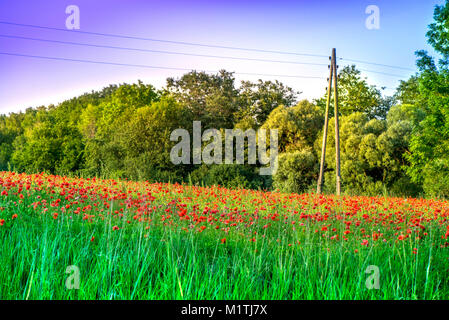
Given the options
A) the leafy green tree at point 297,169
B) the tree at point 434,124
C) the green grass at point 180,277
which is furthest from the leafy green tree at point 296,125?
the green grass at point 180,277

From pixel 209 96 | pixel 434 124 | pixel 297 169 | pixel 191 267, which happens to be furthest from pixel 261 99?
pixel 191 267

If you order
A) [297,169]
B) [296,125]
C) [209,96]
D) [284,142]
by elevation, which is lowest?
[297,169]

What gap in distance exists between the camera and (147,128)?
73.6ft

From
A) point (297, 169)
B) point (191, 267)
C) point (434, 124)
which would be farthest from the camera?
point (297, 169)

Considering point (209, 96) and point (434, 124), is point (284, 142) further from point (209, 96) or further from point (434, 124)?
point (434, 124)

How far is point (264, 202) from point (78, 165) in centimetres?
1648

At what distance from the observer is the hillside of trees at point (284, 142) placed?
Result: 18.5m

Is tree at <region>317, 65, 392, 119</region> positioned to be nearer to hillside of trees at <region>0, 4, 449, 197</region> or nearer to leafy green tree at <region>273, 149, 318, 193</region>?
hillside of trees at <region>0, 4, 449, 197</region>

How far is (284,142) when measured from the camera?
23609 mm

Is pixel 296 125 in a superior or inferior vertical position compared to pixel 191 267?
superior

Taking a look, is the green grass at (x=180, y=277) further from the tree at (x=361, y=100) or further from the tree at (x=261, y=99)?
the tree at (x=361, y=100)

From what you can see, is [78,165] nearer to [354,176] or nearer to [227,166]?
[227,166]

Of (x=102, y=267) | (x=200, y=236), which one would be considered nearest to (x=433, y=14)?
(x=200, y=236)

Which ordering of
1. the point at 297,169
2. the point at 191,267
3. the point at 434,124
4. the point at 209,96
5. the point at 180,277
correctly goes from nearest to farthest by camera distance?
the point at 180,277 → the point at 191,267 → the point at 434,124 → the point at 297,169 → the point at 209,96
